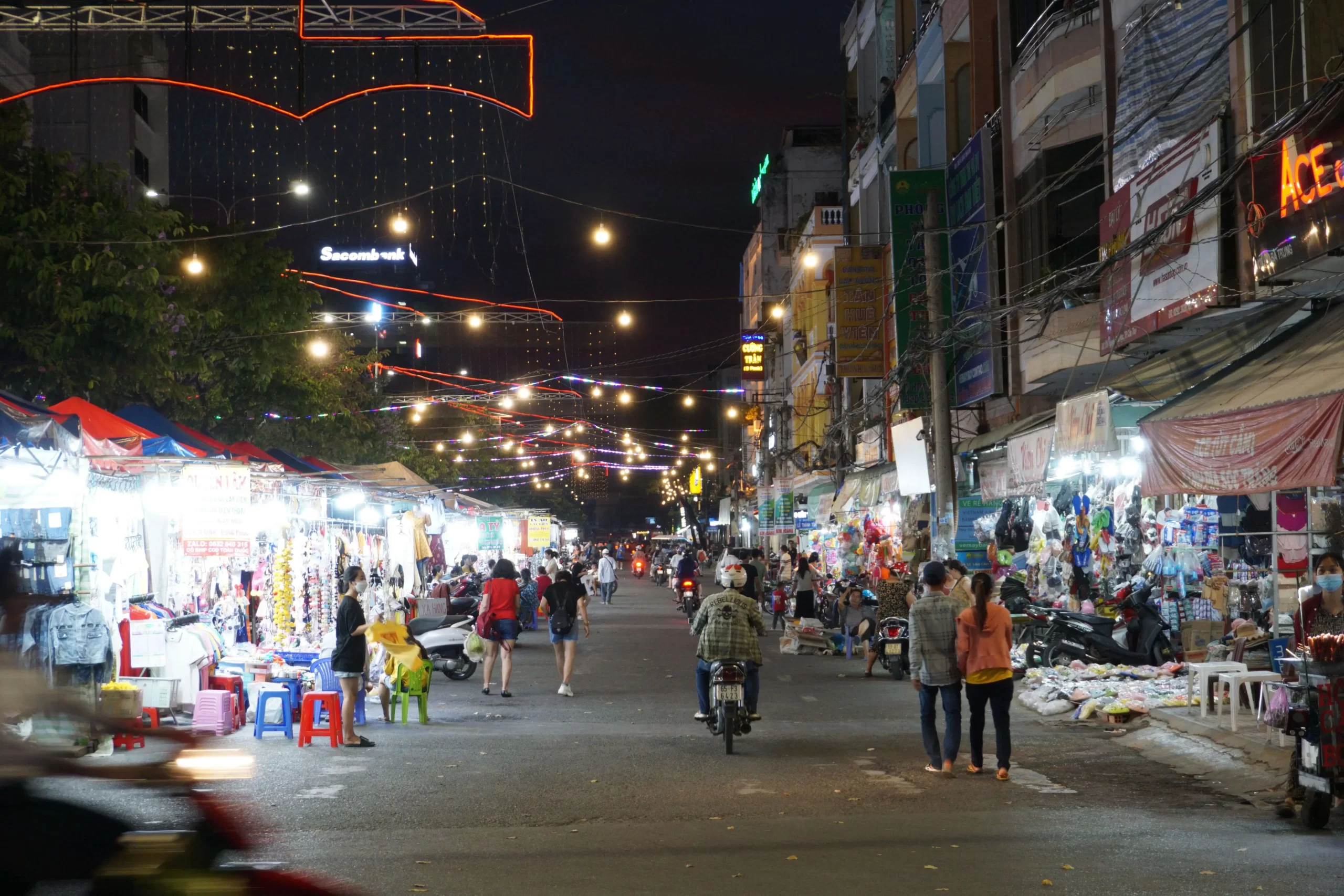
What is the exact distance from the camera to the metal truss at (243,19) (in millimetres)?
14602

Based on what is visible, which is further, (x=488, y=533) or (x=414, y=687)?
(x=488, y=533)

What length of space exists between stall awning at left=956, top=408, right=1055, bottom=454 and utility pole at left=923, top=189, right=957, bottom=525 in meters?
1.01

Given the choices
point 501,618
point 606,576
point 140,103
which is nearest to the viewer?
point 501,618

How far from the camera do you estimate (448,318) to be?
128ft

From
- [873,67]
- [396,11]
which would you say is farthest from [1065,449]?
[873,67]

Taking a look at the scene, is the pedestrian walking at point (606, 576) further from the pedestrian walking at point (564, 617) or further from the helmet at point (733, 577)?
the helmet at point (733, 577)

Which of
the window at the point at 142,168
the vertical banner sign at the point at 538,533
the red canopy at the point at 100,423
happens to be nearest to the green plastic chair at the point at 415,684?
the red canopy at the point at 100,423

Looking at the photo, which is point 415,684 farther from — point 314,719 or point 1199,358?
point 1199,358

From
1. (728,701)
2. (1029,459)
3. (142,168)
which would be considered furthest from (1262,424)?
(142,168)

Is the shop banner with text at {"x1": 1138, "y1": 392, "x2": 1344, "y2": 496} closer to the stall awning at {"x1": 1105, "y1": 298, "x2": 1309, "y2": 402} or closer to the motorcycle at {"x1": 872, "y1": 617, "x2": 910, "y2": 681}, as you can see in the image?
the stall awning at {"x1": 1105, "y1": 298, "x2": 1309, "y2": 402}

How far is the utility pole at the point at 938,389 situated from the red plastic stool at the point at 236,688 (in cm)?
1087

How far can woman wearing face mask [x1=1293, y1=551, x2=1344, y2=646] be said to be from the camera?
34.7 ft

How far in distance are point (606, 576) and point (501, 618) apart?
27.4 meters

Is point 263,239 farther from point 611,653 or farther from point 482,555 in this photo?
point 482,555
